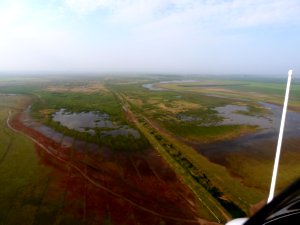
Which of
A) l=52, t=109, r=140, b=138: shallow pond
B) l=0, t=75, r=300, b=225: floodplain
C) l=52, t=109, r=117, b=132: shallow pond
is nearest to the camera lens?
l=0, t=75, r=300, b=225: floodplain

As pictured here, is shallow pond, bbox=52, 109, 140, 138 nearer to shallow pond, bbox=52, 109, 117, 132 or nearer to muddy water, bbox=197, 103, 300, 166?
shallow pond, bbox=52, 109, 117, 132

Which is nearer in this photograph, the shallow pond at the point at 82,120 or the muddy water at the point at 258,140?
the muddy water at the point at 258,140

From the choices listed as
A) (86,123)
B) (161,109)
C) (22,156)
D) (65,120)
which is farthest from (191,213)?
(161,109)

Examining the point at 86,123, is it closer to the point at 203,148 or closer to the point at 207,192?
the point at 203,148

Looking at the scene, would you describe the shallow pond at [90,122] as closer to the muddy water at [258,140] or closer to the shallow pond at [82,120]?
the shallow pond at [82,120]

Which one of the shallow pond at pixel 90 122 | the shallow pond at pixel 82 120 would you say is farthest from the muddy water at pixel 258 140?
the shallow pond at pixel 82 120

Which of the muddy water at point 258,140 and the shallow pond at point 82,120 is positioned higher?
the shallow pond at point 82,120

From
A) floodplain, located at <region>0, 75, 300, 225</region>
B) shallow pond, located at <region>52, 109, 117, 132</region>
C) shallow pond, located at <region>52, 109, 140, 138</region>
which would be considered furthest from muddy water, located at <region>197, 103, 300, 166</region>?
shallow pond, located at <region>52, 109, 117, 132</region>
